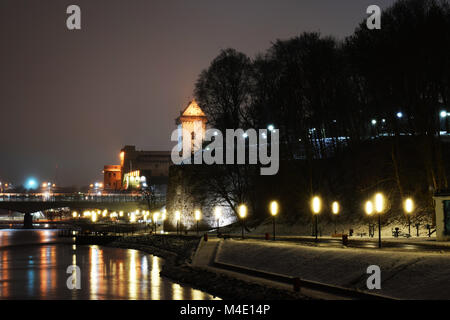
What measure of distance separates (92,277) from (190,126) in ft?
168

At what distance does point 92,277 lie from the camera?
147 feet

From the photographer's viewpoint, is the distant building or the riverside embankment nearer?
the riverside embankment

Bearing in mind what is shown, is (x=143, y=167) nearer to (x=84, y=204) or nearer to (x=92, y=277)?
(x=84, y=204)

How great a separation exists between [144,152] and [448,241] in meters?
158

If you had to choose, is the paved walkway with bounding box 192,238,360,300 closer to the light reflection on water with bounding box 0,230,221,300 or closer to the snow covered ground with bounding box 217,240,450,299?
the snow covered ground with bounding box 217,240,450,299

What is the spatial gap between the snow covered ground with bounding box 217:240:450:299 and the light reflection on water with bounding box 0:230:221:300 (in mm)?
4470

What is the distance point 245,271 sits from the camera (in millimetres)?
34281

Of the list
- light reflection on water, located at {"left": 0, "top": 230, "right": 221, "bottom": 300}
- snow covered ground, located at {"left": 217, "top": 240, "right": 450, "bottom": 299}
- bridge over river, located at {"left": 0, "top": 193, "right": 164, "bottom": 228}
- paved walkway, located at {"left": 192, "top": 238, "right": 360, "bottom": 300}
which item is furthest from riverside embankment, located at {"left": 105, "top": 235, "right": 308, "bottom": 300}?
bridge over river, located at {"left": 0, "top": 193, "right": 164, "bottom": 228}

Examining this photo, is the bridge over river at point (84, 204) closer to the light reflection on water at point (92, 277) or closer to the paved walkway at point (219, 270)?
the light reflection on water at point (92, 277)

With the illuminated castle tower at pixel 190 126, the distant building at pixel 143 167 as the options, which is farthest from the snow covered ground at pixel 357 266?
the distant building at pixel 143 167

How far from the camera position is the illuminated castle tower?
295 feet

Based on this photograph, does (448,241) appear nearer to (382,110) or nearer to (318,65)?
(382,110)

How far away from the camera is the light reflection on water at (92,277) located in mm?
35438

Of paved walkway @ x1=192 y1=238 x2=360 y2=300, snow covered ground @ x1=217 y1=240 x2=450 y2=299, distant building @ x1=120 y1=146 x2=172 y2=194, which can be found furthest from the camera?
distant building @ x1=120 y1=146 x2=172 y2=194
